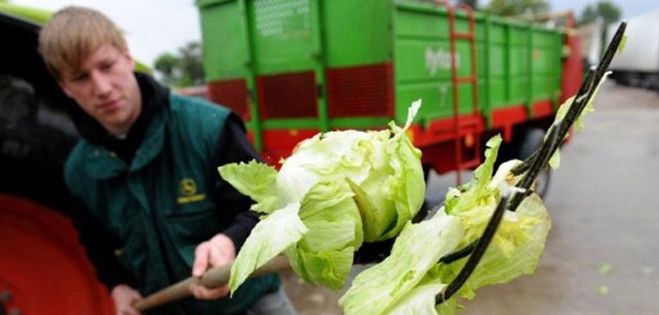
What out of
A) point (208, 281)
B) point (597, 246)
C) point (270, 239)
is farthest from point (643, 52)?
point (270, 239)

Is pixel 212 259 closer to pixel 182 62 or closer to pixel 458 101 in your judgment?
pixel 458 101

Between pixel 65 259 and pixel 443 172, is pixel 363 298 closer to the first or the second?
pixel 65 259

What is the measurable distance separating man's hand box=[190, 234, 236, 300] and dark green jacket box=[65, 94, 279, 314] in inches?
14.5

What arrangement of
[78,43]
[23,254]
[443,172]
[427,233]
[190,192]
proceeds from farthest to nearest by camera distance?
1. [443,172]
2. [23,254]
3. [190,192]
4. [78,43]
5. [427,233]

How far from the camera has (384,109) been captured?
471 centimetres

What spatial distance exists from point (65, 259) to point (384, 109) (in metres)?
2.72

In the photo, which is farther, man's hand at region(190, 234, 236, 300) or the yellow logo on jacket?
the yellow logo on jacket

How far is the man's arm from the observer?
5.92 feet

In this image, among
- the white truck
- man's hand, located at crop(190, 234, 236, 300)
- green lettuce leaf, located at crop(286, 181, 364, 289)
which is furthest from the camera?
the white truck

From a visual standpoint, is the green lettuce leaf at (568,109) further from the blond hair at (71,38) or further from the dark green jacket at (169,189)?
the blond hair at (71,38)

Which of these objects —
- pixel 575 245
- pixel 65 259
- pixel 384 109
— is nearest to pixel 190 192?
pixel 65 259

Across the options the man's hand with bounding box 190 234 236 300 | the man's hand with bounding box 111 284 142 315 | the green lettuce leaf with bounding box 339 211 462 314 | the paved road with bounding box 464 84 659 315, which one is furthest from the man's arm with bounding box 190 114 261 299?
the paved road with bounding box 464 84 659 315

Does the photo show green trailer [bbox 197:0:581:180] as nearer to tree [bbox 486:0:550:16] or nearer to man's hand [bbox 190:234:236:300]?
man's hand [bbox 190:234:236:300]

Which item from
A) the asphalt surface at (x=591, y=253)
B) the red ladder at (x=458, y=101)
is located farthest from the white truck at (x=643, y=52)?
the red ladder at (x=458, y=101)
